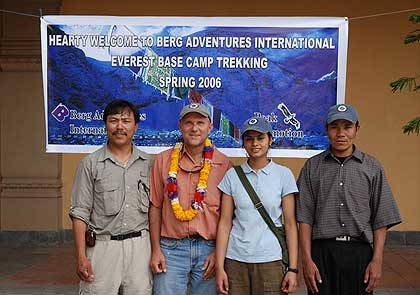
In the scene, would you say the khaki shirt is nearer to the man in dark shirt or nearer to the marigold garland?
the marigold garland

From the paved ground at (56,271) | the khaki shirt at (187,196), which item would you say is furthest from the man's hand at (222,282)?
the paved ground at (56,271)

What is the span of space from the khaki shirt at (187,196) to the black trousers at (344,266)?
76 centimetres

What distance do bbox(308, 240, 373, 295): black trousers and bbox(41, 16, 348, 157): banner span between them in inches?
54.0

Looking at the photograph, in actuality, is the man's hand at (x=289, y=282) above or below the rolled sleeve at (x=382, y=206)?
below

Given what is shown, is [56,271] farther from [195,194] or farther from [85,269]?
[195,194]

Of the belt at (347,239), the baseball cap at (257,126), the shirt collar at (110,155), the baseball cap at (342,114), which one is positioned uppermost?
the baseball cap at (342,114)

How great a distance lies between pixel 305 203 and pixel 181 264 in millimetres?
921

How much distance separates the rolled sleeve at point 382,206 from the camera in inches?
146

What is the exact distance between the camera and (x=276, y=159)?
8.12 meters

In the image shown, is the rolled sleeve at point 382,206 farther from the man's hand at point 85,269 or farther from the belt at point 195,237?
the man's hand at point 85,269

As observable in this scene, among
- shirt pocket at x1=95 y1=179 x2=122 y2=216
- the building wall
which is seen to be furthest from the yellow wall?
shirt pocket at x1=95 y1=179 x2=122 y2=216

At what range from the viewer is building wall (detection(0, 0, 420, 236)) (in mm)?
8258

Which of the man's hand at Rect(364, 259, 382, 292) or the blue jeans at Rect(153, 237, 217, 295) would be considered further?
the blue jeans at Rect(153, 237, 217, 295)

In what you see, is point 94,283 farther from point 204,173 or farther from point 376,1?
point 376,1
